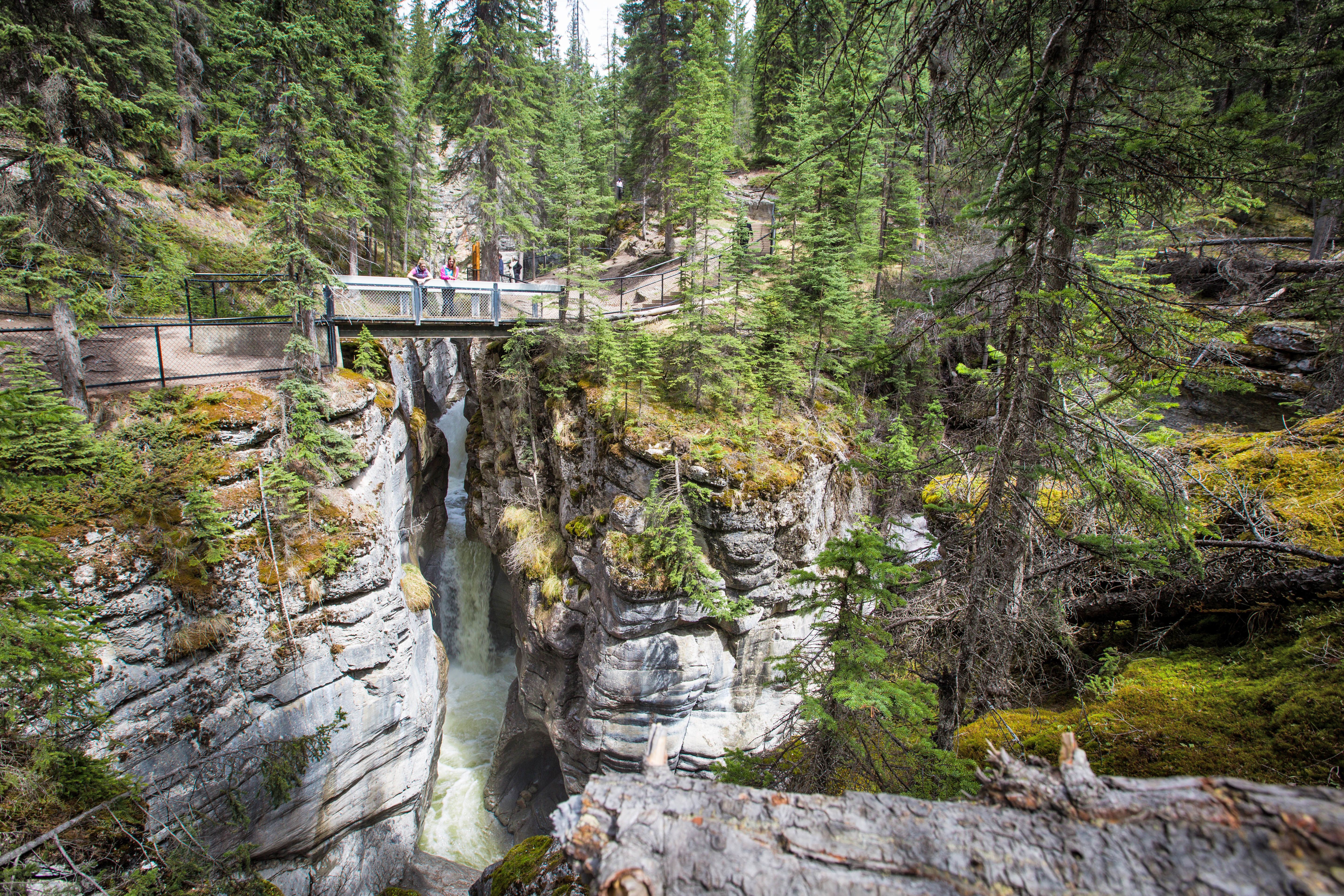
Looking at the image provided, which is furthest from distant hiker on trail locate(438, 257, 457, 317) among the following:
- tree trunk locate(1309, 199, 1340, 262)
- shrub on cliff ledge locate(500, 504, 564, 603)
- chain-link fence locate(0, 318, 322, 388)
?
tree trunk locate(1309, 199, 1340, 262)

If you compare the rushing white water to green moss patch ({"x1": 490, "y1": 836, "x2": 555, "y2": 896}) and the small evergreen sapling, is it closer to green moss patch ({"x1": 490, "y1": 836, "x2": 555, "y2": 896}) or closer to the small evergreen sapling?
the small evergreen sapling

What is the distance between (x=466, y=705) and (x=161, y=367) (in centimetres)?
1192

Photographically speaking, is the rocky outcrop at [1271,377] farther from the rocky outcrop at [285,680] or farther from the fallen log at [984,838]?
the rocky outcrop at [285,680]

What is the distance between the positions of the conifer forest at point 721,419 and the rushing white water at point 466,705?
14.5 inches

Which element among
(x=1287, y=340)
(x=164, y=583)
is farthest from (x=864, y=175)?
(x=164, y=583)

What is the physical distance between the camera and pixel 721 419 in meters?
11.4

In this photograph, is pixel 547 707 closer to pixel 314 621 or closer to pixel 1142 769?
pixel 314 621

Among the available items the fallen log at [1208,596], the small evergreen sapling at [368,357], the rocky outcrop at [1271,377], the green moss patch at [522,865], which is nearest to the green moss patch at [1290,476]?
the fallen log at [1208,596]

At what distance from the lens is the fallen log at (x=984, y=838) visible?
5.73 ft

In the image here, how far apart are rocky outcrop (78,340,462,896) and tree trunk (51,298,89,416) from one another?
65.1 inches

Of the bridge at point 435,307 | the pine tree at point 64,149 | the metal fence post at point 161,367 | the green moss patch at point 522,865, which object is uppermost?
the pine tree at point 64,149

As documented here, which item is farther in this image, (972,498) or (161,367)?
(161,367)

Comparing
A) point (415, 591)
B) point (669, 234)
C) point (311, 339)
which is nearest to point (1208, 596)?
point (415, 591)

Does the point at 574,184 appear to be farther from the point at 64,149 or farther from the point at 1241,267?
the point at 1241,267
